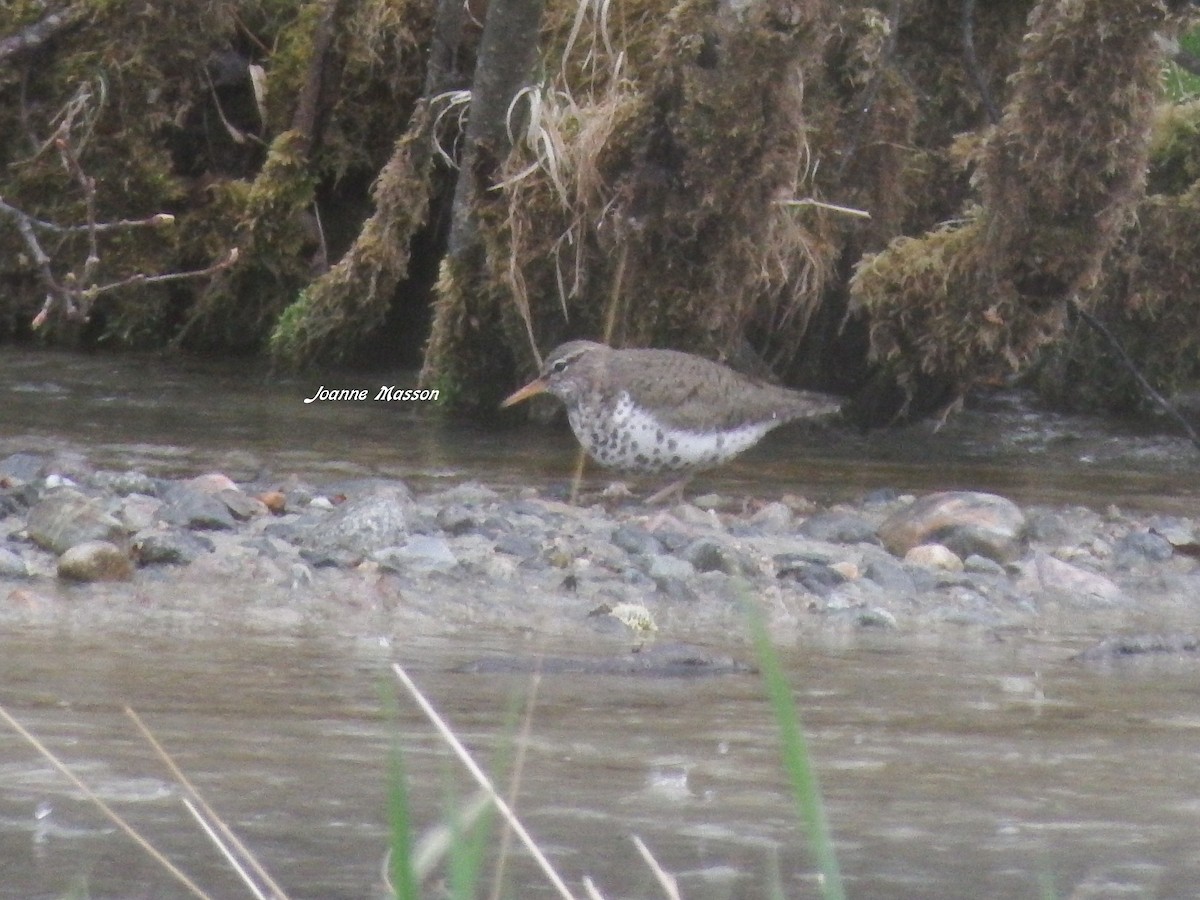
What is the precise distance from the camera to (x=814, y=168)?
29.4 feet

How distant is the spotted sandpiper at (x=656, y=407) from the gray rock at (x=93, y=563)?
8.29 ft

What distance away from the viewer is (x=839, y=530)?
6.98m

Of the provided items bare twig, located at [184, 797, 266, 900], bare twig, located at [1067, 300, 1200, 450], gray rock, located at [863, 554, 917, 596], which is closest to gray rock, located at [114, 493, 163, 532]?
gray rock, located at [863, 554, 917, 596]

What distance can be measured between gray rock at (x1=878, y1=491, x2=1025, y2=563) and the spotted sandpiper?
1005 millimetres

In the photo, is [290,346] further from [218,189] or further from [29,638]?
[29,638]

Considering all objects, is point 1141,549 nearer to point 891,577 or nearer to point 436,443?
point 891,577

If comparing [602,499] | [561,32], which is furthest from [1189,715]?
[561,32]

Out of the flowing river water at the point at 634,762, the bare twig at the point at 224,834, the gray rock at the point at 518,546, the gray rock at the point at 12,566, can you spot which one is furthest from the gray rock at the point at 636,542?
the bare twig at the point at 224,834

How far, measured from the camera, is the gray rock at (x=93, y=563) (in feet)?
18.1

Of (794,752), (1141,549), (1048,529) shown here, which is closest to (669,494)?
(1048,529)

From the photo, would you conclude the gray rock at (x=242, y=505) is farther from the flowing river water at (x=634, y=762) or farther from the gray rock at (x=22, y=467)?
the flowing river water at (x=634, y=762)

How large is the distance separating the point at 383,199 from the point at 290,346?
3.32 ft

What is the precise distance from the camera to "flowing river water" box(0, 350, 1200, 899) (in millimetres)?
2916

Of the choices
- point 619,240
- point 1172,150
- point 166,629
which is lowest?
point 166,629
